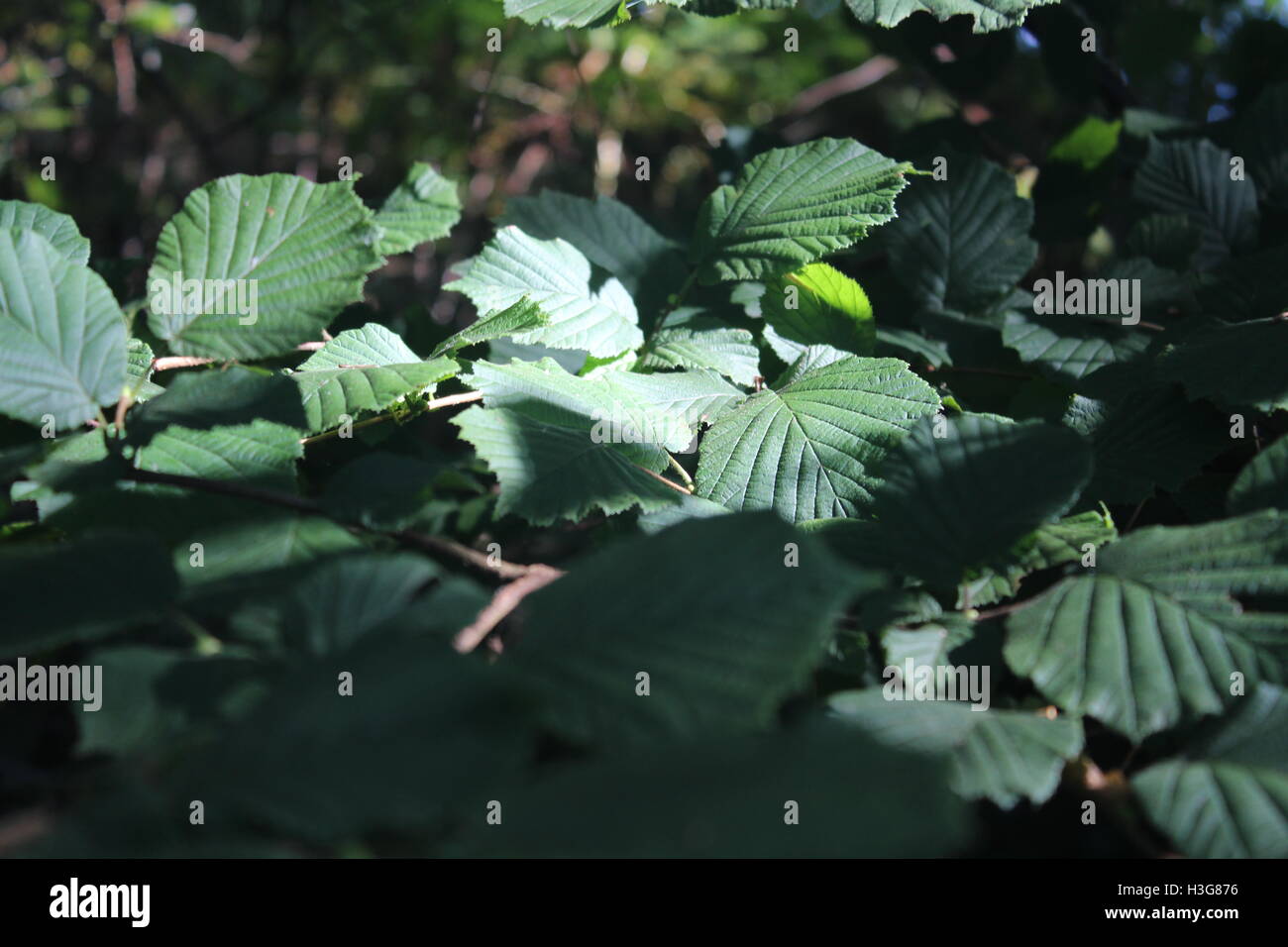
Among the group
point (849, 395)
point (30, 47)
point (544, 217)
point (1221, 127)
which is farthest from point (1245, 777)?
point (30, 47)

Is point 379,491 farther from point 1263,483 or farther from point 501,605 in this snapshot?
point 1263,483

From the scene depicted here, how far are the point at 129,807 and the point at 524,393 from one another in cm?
56

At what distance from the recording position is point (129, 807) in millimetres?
454

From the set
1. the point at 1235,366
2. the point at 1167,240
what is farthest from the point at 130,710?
the point at 1167,240

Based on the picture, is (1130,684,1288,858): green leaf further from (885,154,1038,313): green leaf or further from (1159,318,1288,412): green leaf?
(885,154,1038,313): green leaf

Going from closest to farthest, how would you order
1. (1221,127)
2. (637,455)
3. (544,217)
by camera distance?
(637,455), (544,217), (1221,127)

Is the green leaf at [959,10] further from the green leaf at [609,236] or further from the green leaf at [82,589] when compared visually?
the green leaf at [82,589]

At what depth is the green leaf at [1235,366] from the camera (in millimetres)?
889

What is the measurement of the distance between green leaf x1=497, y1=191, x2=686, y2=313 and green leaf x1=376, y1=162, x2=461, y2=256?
0.09 m

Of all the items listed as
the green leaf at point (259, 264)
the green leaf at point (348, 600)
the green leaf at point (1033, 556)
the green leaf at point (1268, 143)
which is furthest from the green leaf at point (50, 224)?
the green leaf at point (1268, 143)

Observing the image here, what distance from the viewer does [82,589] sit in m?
0.60

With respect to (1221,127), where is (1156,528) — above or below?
below
